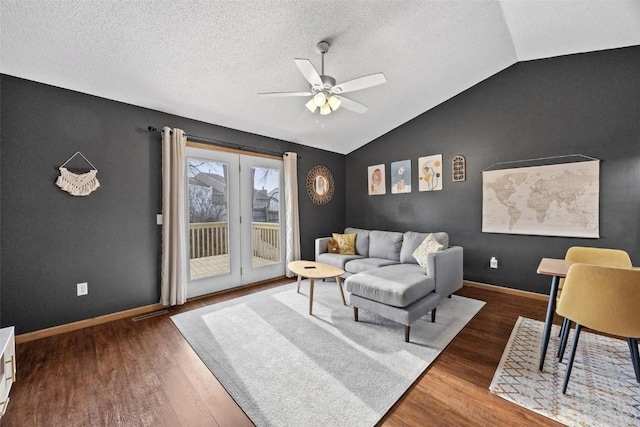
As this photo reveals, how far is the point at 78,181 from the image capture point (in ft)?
8.97

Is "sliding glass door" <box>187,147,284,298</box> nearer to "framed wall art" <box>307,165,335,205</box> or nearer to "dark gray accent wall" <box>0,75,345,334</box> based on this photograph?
"dark gray accent wall" <box>0,75,345,334</box>

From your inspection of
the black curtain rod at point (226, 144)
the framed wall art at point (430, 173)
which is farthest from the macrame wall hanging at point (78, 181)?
the framed wall art at point (430, 173)

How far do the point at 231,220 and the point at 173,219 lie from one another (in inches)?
32.9

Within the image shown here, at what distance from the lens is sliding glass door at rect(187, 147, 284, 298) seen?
12.1 ft

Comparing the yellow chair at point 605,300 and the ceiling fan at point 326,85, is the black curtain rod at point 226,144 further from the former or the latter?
the yellow chair at point 605,300

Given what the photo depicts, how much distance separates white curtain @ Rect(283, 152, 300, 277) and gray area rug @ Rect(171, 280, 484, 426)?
50.8 inches

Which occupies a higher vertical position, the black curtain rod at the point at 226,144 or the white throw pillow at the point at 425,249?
the black curtain rod at the point at 226,144

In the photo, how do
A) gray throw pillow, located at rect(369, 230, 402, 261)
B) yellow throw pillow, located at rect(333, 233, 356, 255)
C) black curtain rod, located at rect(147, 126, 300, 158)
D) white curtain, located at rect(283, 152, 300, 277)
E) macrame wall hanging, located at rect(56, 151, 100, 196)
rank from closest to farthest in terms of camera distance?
macrame wall hanging, located at rect(56, 151, 100, 196)
black curtain rod, located at rect(147, 126, 300, 158)
gray throw pillow, located at rect(369, 230, 402, 261)
yellow throw pillow, located at rect(333, 233, 356, 255)
white curtain, located at rect(283, 152, 300, 277)

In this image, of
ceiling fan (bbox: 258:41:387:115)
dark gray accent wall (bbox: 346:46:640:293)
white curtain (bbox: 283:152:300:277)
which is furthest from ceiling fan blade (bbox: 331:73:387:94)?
dark gray accent wall (bbox: 346:46:640:293)

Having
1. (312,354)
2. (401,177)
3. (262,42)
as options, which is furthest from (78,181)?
(401,177)

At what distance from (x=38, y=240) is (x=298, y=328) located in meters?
2.75

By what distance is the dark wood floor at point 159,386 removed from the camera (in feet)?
5.08

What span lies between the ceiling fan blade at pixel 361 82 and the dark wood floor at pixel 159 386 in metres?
2.46

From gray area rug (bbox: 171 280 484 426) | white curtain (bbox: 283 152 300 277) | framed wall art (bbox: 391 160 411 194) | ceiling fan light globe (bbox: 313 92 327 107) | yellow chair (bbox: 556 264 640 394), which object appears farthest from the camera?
framed wall art (bbox: 391 160 411 194)
